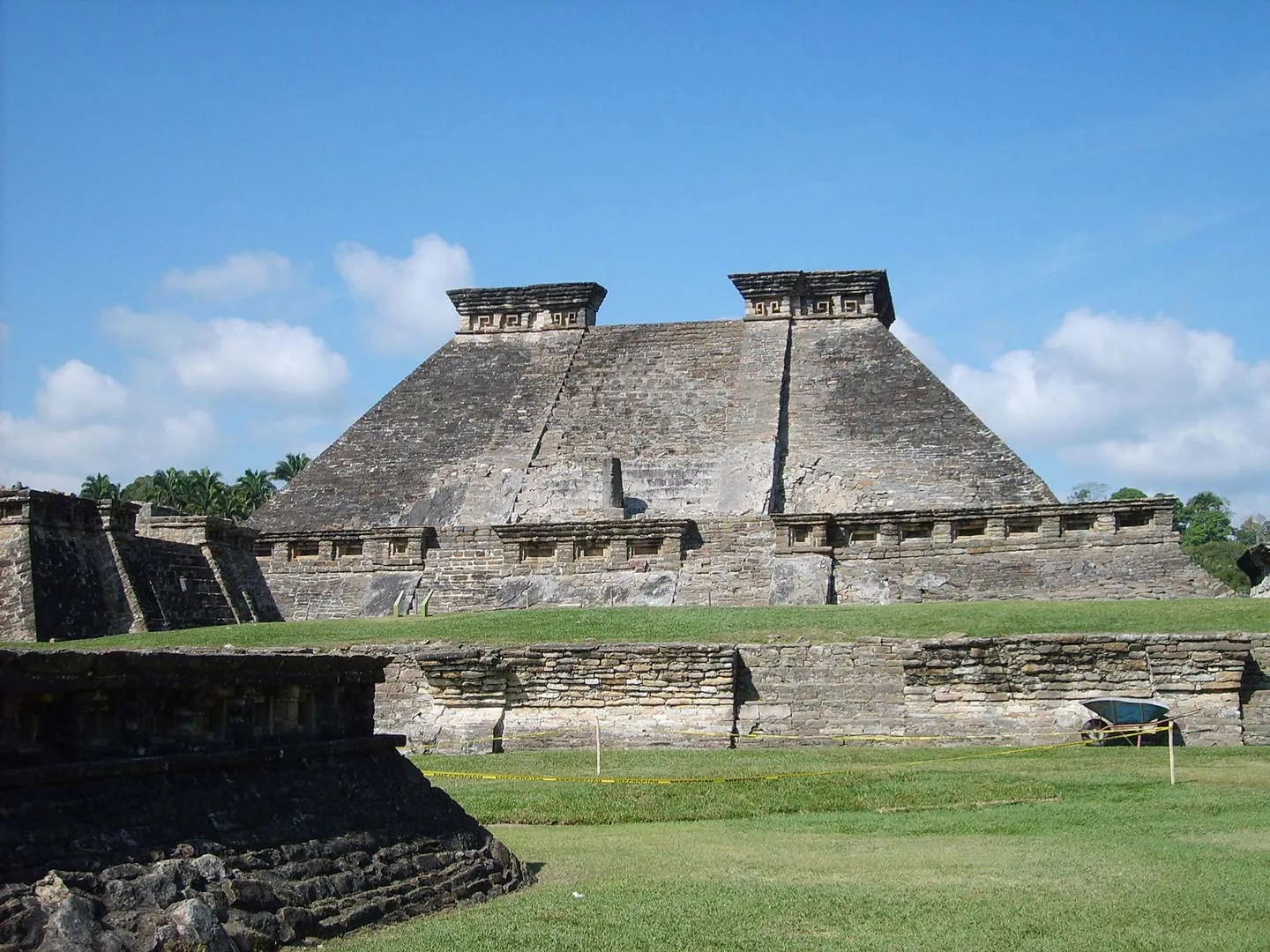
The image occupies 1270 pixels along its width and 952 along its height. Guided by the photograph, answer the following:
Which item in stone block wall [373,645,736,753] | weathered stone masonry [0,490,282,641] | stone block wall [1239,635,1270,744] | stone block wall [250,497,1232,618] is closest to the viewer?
stone block wall [1239,635,1270,744]

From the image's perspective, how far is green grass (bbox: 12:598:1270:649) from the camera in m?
15.1

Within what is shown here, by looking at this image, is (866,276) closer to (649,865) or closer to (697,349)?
(697,349)

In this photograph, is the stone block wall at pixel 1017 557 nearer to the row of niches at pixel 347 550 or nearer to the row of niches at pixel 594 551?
the row of niches at pixel 594 551

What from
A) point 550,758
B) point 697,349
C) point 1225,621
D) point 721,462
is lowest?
point 550,758

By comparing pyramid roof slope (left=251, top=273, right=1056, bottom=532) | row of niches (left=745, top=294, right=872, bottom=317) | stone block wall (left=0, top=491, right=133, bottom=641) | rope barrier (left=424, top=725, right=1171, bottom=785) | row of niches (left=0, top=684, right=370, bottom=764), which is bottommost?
rope barrier (left=424, top=725, right=1171, bottom=785)

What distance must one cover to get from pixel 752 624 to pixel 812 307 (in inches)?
564

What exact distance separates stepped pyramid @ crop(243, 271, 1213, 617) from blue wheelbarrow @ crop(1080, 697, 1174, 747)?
643 cm

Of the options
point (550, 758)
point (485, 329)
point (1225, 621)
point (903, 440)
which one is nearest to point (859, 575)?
point (903, 440)

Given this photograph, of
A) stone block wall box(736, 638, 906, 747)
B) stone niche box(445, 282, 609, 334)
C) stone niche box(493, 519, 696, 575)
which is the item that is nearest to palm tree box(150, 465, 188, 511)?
stone niche box(445, 282, 609, 334)

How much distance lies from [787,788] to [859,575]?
10.3 meters

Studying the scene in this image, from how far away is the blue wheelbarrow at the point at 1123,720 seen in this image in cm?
1315

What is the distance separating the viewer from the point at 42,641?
17797 millimetres

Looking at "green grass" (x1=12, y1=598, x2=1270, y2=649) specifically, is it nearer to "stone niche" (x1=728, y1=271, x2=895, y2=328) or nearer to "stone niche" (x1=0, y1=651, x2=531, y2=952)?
"stone niche" (x1=0, y1=651, x2=531, y2=952)

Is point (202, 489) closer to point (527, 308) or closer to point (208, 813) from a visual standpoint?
point (527, 308)
